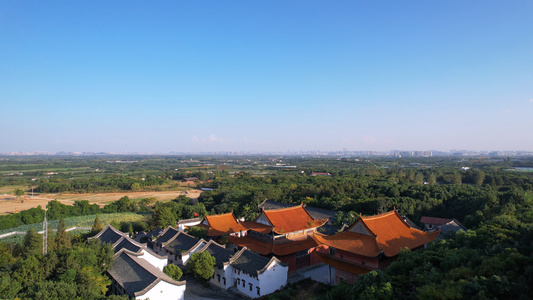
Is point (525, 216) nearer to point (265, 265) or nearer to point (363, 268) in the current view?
point (363, 268)

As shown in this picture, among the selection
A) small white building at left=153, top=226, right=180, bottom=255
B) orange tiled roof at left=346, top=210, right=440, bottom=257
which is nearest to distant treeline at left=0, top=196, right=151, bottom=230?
small white building at left=153, top=226, right=180, bottom=255

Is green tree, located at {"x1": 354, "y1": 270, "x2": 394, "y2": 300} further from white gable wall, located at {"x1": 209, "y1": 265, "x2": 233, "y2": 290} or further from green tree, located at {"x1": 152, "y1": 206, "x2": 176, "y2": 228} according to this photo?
green tree, located at {"x1": 152, "y1": 206, "x2": 176, "y2": 228}

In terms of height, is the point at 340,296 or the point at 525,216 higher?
the point at 525,216

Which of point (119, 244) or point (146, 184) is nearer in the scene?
point (119, 244)

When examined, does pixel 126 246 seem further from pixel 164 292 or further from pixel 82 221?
pixel 82 221

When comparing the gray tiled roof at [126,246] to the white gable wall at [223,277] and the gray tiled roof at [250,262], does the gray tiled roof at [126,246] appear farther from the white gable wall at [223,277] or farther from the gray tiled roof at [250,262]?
the gray tiled roof at [250,262]

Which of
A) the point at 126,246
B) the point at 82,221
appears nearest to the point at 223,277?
the point at 126,246

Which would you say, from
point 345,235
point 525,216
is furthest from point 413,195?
point 345,235
